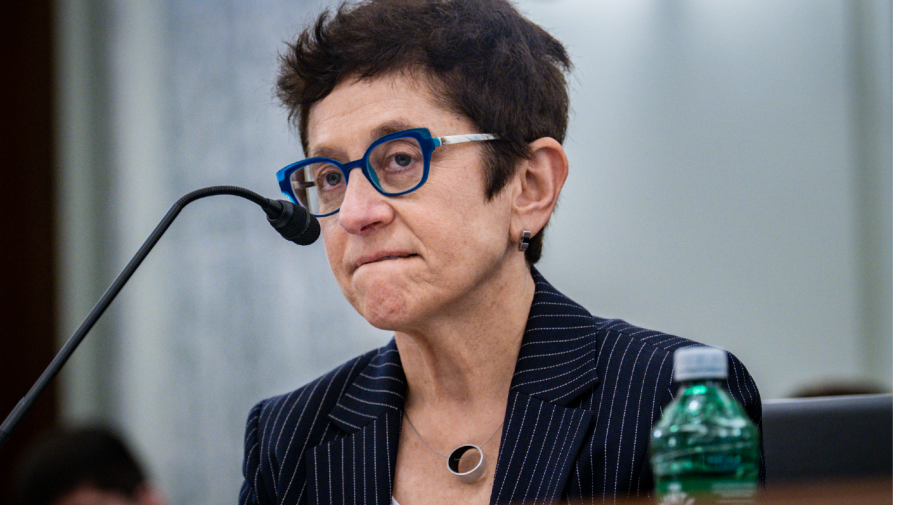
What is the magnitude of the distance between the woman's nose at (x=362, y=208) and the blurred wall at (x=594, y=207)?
6.19ft

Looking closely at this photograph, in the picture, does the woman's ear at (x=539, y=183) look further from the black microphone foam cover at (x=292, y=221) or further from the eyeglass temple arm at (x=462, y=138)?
the black microphone foam cover at (x=292, y=221)

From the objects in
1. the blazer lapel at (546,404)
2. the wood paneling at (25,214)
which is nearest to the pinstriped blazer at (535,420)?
the blazer lapel at (546,404)

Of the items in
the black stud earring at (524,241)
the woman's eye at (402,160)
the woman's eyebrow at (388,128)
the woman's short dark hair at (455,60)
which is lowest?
the black stud earring at (524,241)

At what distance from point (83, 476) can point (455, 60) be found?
1189 mm

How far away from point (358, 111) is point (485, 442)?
0.60 metres

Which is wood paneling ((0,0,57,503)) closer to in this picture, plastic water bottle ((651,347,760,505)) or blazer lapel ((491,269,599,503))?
blazer lapel ((491,269,599,503))

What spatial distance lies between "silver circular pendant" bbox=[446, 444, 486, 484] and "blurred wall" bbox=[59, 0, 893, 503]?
5.95ft

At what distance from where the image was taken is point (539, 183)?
1.60m

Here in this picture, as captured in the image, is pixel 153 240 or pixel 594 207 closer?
pixel 153 240

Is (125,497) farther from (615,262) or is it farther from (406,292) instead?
(615,262)

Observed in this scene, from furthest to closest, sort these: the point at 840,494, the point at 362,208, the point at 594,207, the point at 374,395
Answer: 1. the point at 594,207
2. the point at 374,395
3. the point at 362,208
4. the point at 840,494

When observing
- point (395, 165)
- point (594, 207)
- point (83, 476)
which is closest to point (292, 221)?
point (395, 165)

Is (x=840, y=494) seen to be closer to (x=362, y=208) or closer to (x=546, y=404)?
(x=546, y=404)

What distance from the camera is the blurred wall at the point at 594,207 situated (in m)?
3.29
